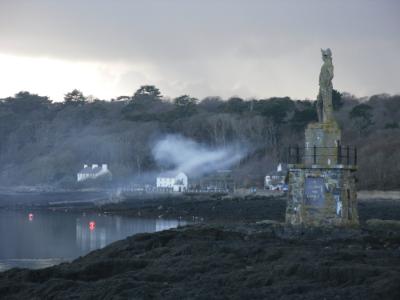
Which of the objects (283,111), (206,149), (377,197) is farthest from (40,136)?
(377,197)

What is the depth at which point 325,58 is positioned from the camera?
24812mm

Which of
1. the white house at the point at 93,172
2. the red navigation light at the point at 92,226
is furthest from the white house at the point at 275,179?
the white house at the point at 93,172

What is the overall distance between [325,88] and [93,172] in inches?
3821

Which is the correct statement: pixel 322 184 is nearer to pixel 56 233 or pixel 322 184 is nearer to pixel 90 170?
pixel 56 233

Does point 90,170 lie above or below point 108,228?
above

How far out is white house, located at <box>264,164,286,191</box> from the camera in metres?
81.9

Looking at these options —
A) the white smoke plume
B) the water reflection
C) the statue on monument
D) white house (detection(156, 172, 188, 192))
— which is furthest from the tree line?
the statue on monument

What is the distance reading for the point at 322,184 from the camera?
23188 millimetres

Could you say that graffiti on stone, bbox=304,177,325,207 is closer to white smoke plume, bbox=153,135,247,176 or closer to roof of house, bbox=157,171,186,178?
roof of house, bbox=157,171,186,178

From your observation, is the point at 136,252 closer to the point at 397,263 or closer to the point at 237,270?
the point at 237,270

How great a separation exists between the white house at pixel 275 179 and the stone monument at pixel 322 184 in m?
56.2

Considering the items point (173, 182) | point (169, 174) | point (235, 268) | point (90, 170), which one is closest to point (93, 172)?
point (90, 170)

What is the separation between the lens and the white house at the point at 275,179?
269ft

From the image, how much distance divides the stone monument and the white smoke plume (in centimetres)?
7820
